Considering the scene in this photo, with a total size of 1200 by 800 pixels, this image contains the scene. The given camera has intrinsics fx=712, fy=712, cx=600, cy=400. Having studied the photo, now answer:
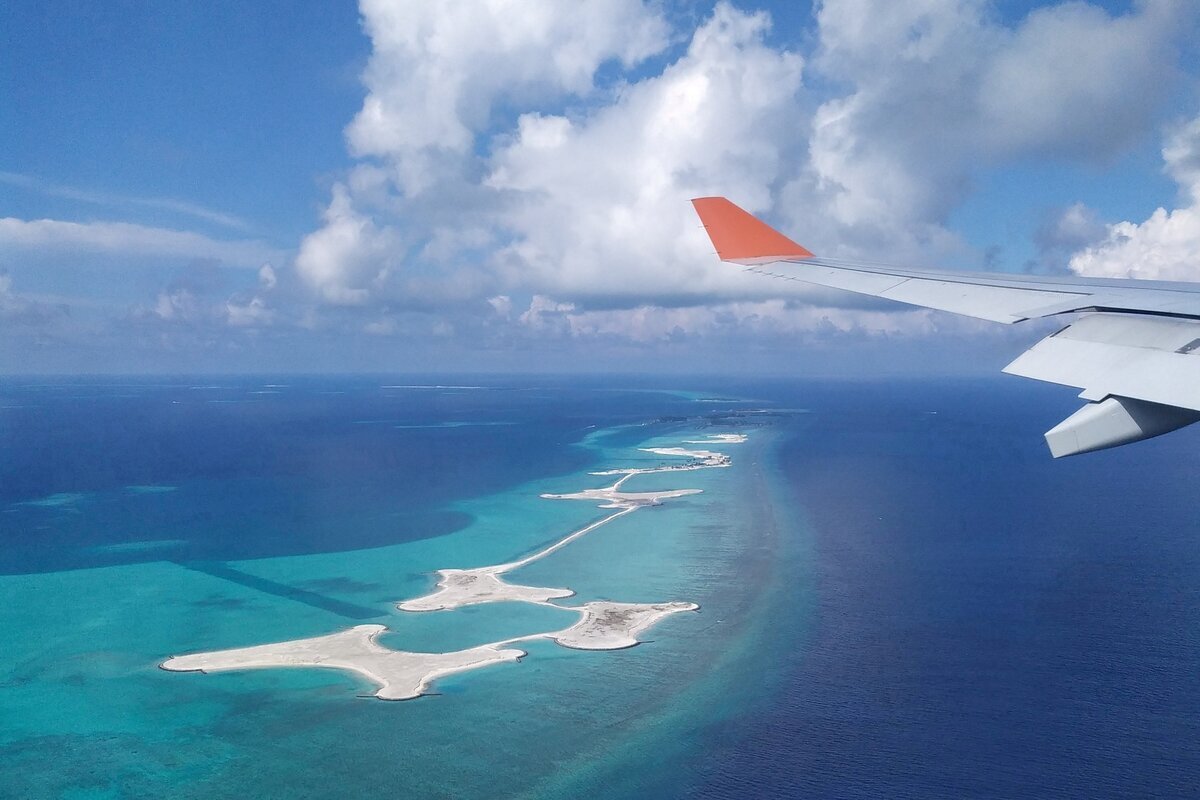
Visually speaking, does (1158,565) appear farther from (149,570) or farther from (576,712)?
(149,570)

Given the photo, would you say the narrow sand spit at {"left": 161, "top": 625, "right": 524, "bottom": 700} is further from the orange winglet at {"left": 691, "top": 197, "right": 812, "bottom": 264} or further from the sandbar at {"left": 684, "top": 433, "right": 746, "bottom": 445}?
the sandbar at {"left": 684, "top": 433, "right": 746, "bottom": 445}

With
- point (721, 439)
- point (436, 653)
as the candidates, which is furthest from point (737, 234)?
point (721, 439)

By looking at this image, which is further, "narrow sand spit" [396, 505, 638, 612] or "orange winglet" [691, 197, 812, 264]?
"narrow sand spit" [396, 505, 638, 612]

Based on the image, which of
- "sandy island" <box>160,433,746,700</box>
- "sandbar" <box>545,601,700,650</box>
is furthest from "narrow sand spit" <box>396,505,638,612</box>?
"sandbar" <box>545,601,700,650</box>

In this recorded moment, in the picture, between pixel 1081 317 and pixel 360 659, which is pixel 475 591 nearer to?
pixel 360 659

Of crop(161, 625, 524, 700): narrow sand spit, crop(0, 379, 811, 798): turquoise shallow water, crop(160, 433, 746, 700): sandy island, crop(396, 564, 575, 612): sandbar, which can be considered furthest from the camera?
crop(396, 564, 575, 612): sandbar

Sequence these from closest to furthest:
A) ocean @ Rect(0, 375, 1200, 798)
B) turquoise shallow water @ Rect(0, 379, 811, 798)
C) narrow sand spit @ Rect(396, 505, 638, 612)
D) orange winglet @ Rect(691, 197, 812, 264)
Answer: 1. orange winglet @ Rect(691, 197, 812, 264)
2. turquoise shallow water @ Rect(0, 379, 811, 798)
3. ocean @ Rect(0, 375, 1200, 798)
4. narrow sand spit @ Rect(396, 505, 638, 612)
